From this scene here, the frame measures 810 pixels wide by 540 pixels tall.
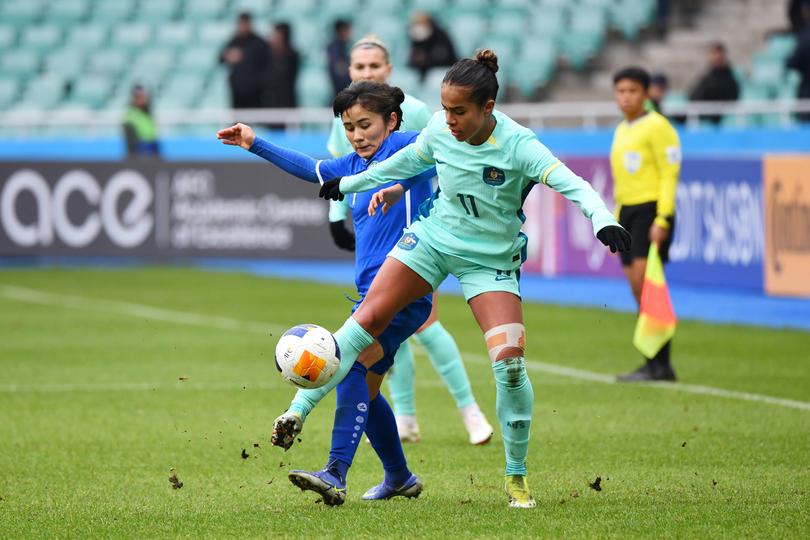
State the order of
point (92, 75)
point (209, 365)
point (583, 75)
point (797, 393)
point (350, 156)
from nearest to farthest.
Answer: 1. point (350, 156)
2. point (797, 393)
3. point (209, 365)
4. point (583, 75)
5. point (92, 75)

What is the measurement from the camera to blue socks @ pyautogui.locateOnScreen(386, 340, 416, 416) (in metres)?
9.20

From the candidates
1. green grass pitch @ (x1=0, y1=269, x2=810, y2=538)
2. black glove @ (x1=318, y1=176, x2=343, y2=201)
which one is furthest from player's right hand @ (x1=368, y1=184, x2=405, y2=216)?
green grass pitch @ (x1=0, y1=269, x2=810, y2=538)

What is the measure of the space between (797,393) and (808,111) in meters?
8.75

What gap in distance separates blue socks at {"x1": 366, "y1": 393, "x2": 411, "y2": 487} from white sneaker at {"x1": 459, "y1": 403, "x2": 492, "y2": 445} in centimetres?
188

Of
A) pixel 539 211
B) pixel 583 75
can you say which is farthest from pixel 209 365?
pixel 583 75

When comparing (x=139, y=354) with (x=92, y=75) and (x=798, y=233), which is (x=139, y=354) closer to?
(x=798, y=233)

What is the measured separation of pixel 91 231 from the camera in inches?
899

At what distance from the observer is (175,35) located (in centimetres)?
2894

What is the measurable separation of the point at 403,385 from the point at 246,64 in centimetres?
1537

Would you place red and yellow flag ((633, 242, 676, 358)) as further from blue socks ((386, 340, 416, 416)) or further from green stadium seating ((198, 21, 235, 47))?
green stadium seating ((198, 21, 235, 47))

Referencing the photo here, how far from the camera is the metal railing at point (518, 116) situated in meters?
19.7

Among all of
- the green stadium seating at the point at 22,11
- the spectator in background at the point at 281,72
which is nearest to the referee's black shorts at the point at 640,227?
the spectator in background at the point at 281,72

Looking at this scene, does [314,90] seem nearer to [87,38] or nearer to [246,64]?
[246,64]

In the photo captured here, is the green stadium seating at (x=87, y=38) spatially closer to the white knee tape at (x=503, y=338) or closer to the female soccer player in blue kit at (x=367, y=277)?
the female soccer player in blue kit at (x=367, y=277)
